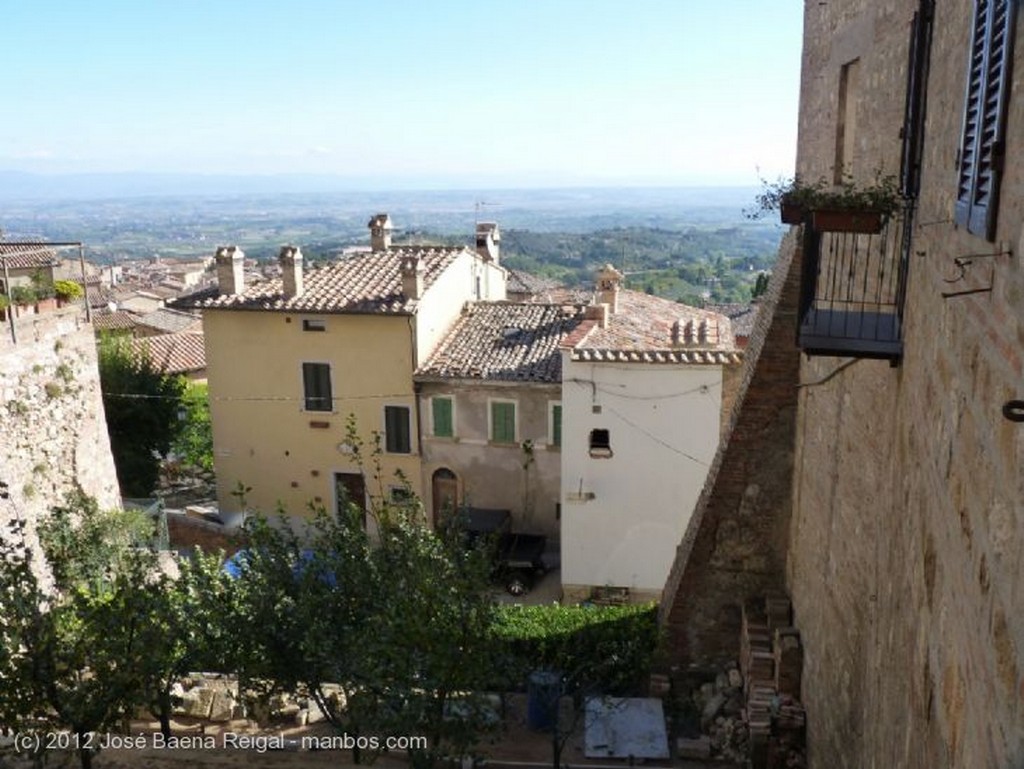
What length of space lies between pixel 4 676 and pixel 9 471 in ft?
27.3

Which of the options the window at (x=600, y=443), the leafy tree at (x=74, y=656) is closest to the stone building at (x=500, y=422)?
the window at (x=600, y=443)

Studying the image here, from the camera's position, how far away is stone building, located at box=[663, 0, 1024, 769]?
296 cm

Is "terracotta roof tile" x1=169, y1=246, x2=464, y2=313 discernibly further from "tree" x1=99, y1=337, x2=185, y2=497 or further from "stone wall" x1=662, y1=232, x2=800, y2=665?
"stone wall" x1=662, y1=232, x2=800, y2=665

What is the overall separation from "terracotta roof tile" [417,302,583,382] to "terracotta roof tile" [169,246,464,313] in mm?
1681

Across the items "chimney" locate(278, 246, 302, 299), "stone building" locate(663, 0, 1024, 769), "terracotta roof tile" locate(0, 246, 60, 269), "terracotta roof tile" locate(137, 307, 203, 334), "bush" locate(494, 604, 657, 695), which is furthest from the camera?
"terracotta roof tile" locate(137, 307, 203, 334)

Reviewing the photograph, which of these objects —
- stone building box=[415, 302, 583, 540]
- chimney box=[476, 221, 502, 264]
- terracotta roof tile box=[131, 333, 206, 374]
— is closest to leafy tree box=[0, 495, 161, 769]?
stone building box=[415, 302, 583, 540]

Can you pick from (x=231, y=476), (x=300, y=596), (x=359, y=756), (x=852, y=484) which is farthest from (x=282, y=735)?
(x=231, y=476)

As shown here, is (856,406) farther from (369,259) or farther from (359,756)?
(369,259)

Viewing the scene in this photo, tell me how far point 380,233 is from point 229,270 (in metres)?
5.61

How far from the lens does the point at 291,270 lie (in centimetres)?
2200

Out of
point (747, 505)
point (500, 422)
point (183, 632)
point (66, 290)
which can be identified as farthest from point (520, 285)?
point (183, 632)

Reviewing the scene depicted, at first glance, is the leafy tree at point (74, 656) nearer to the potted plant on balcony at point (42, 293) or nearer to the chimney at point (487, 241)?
the potted plant on balcony at point (42, 293)

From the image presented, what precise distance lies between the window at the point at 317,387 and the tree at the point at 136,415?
6383 mm

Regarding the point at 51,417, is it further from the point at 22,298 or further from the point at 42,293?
the point at 42,293
